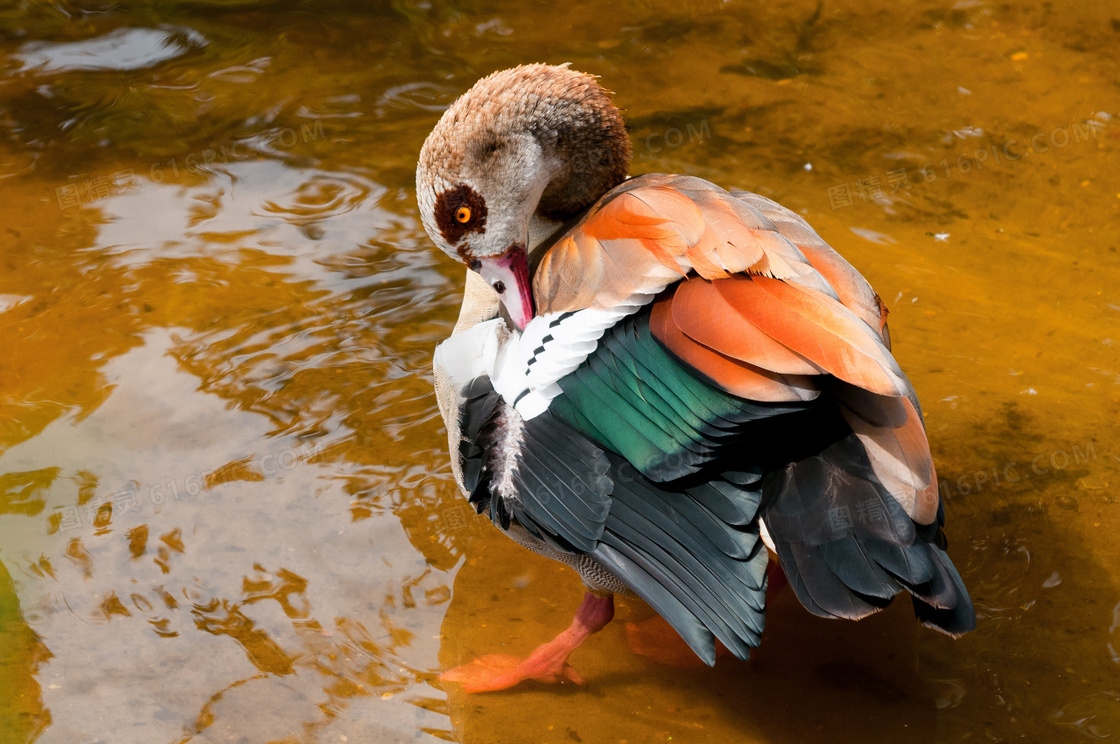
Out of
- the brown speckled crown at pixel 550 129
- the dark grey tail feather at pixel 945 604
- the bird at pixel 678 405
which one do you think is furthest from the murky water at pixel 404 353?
the brown speckled crown at pixel 550 129

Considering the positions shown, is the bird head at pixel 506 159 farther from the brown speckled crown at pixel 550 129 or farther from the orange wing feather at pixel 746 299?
the orange wing feather at pixel 746 299

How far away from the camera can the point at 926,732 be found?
2904mm

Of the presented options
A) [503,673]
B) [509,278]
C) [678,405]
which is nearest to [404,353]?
[509,278]

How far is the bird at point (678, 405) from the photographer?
2.40 m

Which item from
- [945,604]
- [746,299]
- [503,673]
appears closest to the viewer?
[945,604]

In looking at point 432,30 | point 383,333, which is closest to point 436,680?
point 383,333

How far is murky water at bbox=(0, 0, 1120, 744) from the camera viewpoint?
303 cm

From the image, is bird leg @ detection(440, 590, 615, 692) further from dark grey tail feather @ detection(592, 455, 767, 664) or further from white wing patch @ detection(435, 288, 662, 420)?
white wing patch @ detection(435, 288, 662, 420)

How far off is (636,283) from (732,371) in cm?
39

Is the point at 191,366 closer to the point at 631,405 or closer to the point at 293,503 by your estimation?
the point at 293,503

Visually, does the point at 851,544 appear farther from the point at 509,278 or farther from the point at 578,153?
the point at 578,153

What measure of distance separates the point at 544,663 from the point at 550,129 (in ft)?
5.18

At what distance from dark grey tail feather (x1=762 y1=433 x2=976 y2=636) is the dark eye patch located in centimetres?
111

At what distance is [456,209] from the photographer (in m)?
3.00
